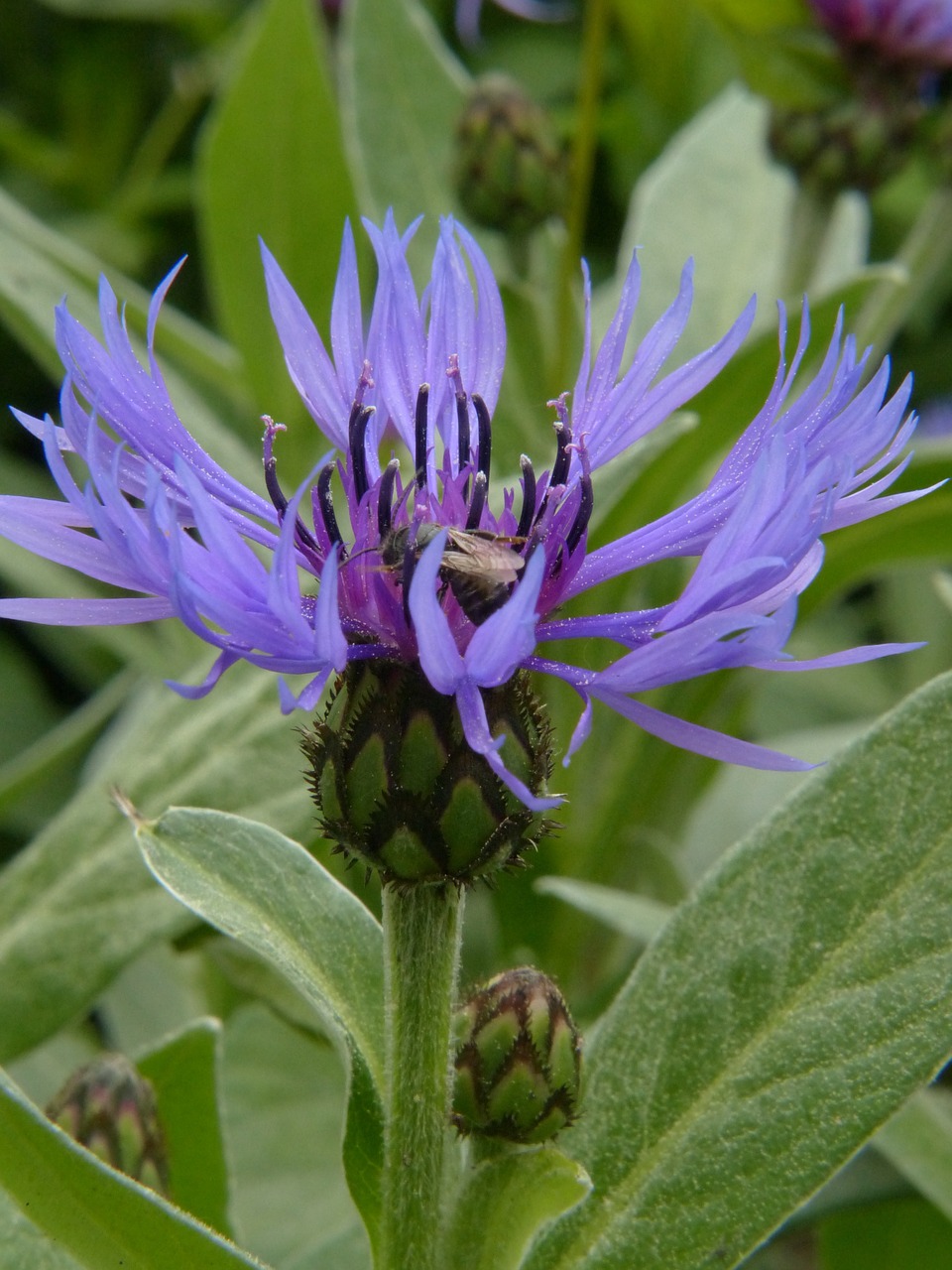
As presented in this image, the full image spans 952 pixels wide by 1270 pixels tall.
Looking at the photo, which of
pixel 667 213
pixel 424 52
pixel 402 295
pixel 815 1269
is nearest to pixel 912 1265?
pixel 815 1269

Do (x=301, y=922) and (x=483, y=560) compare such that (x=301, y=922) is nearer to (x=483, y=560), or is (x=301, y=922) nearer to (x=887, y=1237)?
(x=483, y=560)

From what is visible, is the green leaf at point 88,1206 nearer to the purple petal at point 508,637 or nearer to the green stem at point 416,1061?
the green stem at point 416,1061

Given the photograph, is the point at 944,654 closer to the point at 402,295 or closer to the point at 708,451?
the point at 708,451

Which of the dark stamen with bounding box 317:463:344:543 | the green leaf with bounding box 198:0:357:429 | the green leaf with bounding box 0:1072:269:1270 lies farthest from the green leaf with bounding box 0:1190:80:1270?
the green leaf with bounding box 198:0:357:429

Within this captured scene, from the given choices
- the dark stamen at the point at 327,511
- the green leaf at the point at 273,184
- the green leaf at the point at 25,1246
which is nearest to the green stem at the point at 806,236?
the green leaf at the point at 273,184

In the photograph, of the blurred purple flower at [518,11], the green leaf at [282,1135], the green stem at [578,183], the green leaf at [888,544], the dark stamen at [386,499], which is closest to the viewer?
A: the dark stamen at [386,499]
